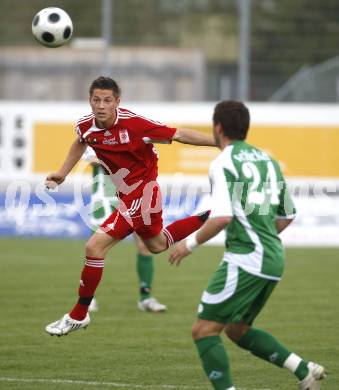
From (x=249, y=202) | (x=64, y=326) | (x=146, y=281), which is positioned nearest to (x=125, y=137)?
(x=64, y=326)

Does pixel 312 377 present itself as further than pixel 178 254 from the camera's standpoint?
Yes

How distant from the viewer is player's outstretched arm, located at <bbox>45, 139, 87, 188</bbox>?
8.24 metres

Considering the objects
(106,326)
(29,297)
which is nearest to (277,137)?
(29,297)

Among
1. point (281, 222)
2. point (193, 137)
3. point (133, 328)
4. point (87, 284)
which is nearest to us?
point (281, 222)

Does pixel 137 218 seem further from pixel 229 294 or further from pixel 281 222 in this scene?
pixel 229 294

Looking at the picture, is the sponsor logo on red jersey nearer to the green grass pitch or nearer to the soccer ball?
the soccer ball

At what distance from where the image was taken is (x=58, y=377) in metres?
7.25

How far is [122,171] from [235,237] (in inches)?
106

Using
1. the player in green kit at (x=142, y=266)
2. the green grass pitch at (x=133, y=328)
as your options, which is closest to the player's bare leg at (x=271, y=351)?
the green grass pitch at (x=133, y=328)

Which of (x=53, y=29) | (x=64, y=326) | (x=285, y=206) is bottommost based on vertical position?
(x=64, y=326)

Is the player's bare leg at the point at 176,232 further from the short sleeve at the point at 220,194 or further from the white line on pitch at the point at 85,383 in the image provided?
the short sleeve at the point at 220,194

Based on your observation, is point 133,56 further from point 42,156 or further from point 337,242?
point 337,242

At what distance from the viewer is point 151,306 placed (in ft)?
35.0

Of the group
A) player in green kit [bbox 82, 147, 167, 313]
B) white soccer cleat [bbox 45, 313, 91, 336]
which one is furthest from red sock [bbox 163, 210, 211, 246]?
player in green kit [bbox 82, 147, 167, 313]
